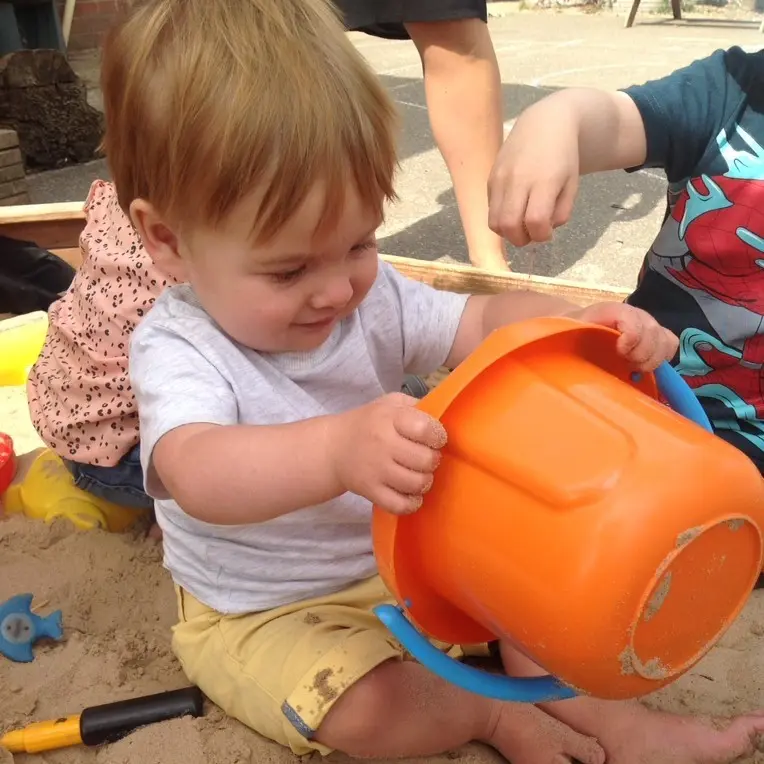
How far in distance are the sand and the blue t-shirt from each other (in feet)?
1.06

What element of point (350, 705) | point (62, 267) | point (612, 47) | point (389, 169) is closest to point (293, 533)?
point (350, 705)

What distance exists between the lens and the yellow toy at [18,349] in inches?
75.4

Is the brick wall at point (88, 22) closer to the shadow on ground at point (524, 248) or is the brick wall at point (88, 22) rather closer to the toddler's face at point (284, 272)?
the shadow on ground at point (524, 248)

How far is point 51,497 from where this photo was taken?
1.50m

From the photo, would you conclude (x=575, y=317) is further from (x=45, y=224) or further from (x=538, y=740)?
(x=45, y=224)

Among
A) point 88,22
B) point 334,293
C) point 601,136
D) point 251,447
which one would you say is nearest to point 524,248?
point 601,136

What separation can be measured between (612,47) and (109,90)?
6.42 metres

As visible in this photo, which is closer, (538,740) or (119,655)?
(538,740)

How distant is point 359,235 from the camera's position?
0.88 m

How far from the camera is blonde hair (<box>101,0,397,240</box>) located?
80 centimetres

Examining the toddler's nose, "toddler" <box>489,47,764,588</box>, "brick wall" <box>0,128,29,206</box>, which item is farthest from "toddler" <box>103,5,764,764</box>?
"brick wall" <box>0,128,29,206</box>

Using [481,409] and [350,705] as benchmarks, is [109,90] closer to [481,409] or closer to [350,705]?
[481,409]

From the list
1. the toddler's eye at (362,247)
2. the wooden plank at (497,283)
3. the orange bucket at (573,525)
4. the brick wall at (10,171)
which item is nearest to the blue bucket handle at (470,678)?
the orange bucket at (573,525)

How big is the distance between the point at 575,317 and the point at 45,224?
159cm
